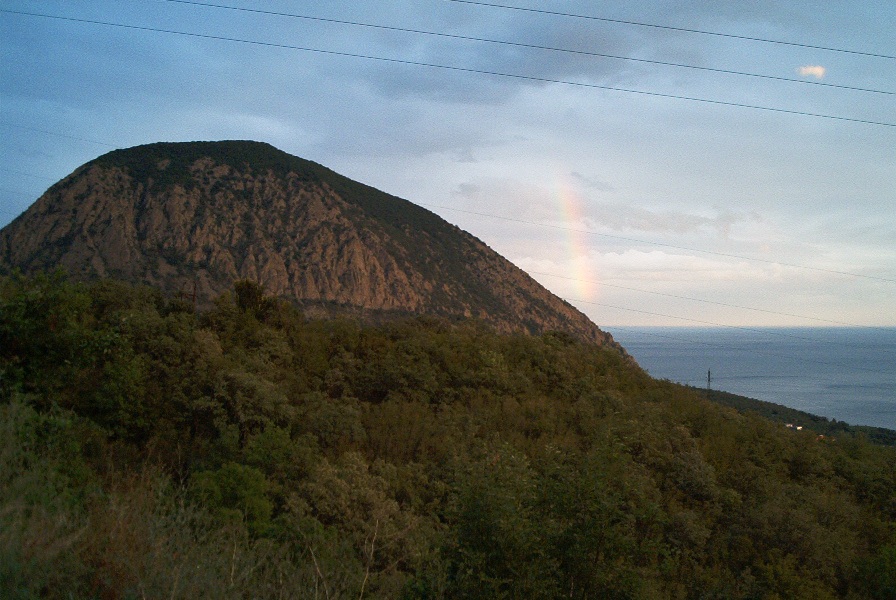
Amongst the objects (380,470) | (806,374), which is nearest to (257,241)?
(380,470)

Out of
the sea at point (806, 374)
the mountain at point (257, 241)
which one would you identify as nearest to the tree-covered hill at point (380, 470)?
the sea at point (806, 374)

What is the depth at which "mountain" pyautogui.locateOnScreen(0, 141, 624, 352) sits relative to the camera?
49.2 m

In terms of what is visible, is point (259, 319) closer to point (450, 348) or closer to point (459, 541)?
point (450, 348)

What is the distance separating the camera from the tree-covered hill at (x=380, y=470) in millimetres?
5367

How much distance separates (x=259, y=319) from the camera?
2466cm

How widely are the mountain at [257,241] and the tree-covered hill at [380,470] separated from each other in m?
25.2

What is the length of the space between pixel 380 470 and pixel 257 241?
4440 centimetres

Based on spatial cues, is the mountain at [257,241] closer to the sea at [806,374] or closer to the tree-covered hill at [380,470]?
the sea at [806,374]

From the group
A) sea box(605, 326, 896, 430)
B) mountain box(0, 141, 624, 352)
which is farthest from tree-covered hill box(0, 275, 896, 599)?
mountain box(0, 141, 624, 352)

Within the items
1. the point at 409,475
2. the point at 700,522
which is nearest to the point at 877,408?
the point at 700,522

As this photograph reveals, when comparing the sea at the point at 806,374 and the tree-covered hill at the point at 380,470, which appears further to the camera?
the sea at the point at 806,374

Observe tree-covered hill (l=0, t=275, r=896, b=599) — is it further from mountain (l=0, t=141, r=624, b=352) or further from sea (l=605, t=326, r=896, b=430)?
mountain (l=0, t=141, r=624, b=352)

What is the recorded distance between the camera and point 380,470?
1484cm

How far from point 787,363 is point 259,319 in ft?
240
